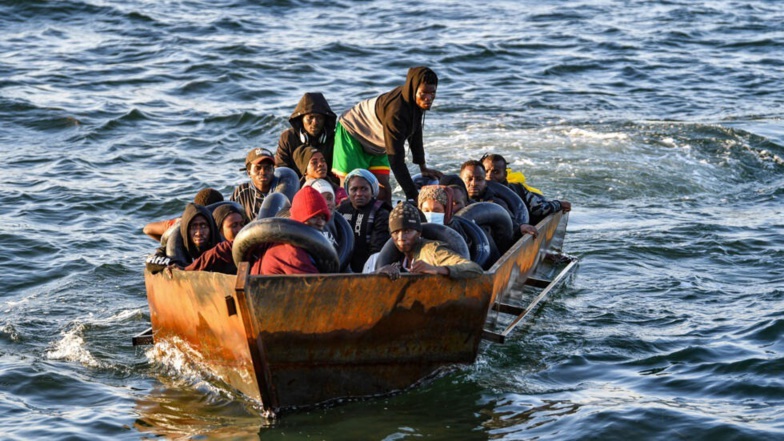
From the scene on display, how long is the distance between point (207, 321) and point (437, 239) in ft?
6.06

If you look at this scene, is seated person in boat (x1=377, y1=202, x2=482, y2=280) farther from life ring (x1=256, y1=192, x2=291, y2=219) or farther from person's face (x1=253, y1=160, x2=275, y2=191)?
person's face (x1=253, y1=160, x2=275, y2=191)

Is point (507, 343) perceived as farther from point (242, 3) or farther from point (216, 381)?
point (242, 3)

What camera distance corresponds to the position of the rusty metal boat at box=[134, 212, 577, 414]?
293 inches

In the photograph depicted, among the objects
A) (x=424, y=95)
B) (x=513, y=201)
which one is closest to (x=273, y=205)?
(x=424, y=95)

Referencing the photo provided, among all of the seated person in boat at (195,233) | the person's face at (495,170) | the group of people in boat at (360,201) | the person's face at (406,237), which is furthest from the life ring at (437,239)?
the person's face at (495,170)

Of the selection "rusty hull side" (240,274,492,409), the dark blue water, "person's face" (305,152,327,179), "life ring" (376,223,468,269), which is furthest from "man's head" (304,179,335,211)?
the dark blue water

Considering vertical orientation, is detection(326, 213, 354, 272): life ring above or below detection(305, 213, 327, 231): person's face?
below

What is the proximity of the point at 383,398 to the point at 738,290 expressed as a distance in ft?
15.5

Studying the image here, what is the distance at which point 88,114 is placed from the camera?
759 inches

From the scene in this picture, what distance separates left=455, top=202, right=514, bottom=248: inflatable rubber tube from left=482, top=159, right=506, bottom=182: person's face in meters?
1.26

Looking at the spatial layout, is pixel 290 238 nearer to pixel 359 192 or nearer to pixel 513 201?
pixel 359 192

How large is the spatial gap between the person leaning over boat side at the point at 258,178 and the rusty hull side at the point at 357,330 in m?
2.57

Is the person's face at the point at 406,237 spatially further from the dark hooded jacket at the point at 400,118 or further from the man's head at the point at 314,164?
the man's head at the point at 314,164

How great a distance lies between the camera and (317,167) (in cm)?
1018
